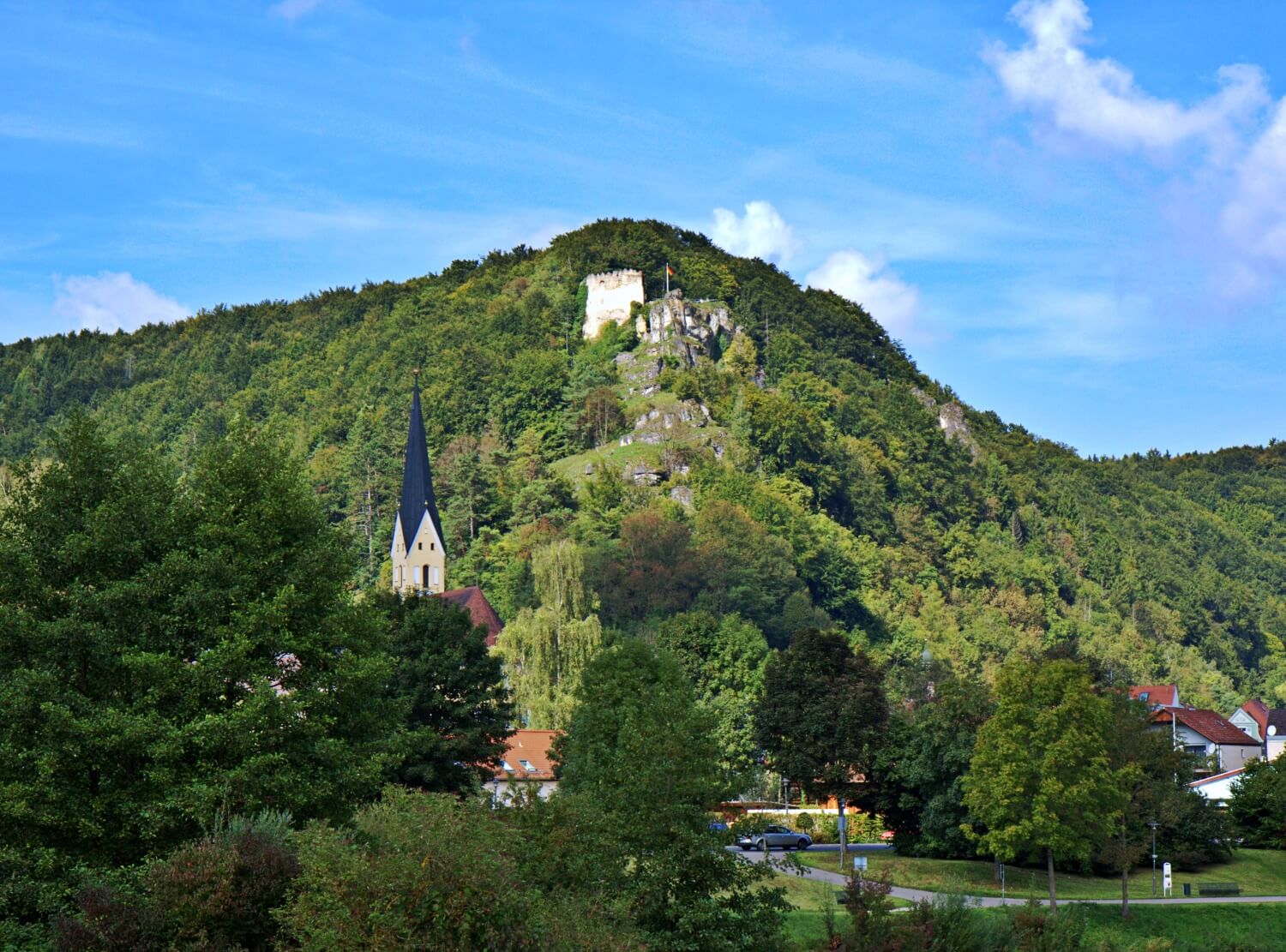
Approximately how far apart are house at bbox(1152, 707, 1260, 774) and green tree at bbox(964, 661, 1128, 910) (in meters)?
41.8

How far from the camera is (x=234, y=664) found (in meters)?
31.7

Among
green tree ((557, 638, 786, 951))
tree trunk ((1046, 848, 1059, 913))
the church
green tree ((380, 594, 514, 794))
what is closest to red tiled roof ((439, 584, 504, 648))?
the church

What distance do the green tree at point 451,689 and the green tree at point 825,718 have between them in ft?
44.2

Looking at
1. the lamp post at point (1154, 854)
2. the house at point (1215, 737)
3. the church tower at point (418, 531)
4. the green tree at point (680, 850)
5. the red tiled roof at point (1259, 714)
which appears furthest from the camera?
the church tower at point (418, 531)

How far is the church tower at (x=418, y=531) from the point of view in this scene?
117250mm

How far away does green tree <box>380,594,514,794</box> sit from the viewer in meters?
51.5

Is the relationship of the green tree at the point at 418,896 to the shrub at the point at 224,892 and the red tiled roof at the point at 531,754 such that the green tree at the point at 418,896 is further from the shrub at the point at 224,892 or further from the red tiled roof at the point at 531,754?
the red tiled roof at the point at 531,754

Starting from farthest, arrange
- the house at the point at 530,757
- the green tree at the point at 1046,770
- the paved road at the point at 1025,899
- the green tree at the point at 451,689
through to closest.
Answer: the house at the point at 530,757, the green tree at the point at 451,689, the green tree at the point at 1046,770, the paved road at the point at 1025,899

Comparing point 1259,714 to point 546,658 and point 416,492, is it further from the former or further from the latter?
point 416,492

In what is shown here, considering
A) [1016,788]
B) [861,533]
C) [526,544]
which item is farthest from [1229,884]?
[861,533]

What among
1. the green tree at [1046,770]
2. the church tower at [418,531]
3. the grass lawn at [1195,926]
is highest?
the church tower at [418,531]

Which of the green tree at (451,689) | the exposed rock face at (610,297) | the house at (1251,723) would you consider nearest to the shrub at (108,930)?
the green tree at (451,689)

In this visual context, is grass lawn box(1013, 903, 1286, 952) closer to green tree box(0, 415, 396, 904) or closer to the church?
green tree box(0, 415, 396, 904)

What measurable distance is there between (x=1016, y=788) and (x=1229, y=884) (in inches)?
492
